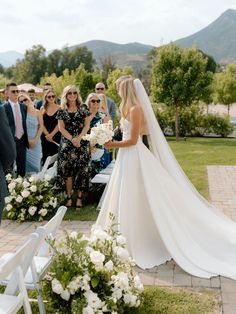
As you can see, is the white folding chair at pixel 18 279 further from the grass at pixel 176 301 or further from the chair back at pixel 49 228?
the grass at pixel 176 301

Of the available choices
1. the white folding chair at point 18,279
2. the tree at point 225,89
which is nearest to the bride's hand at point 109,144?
the white folding chair at point 18,279

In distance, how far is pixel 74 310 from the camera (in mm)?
3416

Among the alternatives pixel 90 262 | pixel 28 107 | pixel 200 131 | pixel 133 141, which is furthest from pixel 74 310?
pixel 200 131

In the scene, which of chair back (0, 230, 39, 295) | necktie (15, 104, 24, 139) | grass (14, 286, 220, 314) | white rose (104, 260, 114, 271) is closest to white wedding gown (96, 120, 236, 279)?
grass (14, 286, 220, 314)

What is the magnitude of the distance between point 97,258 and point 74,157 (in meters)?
4.29

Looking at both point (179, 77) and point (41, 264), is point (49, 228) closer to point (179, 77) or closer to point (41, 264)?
point (41, 264)

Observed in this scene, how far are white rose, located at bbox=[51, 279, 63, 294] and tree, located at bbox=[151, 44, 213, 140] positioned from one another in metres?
17.0

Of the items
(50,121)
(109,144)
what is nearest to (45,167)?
(50,121)

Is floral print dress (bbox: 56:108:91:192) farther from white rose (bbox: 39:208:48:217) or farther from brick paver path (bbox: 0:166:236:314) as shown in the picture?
brick paver path (bbox: 0:166:236:314)

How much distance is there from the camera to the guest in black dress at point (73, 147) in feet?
24.8

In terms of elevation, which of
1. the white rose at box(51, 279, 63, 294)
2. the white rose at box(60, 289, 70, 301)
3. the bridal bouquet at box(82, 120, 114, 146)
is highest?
the bridal bouquet at box(82, 120, 114, 146)

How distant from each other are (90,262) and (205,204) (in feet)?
8.71

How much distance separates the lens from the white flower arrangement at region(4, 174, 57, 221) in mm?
7200

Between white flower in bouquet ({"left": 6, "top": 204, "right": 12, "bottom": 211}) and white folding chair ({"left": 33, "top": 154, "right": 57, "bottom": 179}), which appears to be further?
white folding chair ({"left": 33, "top": 154, "right": 57, "bottom": 179})
